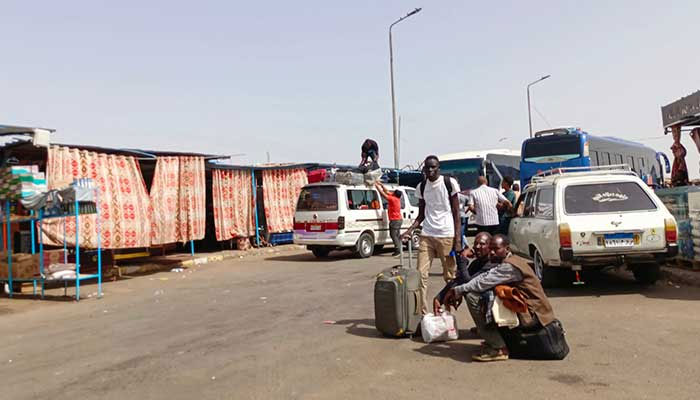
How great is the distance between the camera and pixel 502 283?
16.2ft

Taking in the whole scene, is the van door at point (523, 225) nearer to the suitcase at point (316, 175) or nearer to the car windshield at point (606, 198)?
the car windshield at point (606, 198)

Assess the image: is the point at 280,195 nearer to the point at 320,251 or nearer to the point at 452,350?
the point at 320,251

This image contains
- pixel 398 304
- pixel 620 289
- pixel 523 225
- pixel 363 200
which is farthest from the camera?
pixel 363 200

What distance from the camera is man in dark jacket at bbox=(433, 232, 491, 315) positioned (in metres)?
5.50

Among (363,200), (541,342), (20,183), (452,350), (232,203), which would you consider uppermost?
(20,183)

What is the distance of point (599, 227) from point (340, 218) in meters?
7.62

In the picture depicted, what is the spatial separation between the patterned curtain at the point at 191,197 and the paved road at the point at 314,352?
19.6ft

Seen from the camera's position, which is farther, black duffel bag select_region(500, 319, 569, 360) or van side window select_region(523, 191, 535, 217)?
van side window select_region(523, 191, 535, 217)

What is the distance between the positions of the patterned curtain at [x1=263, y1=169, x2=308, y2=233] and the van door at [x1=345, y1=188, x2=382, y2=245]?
515 cm

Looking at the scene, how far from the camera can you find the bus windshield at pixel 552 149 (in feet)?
65.8

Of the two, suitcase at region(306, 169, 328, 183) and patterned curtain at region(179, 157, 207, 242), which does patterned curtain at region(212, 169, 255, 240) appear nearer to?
patterned curtain at region(179, 157, 207, 242)

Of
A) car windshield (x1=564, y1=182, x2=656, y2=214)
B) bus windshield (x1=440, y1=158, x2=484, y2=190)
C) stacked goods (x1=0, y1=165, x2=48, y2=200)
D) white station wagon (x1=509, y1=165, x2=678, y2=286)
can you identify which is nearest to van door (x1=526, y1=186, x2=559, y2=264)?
white station wagon (x1=509, y1=165, x2=678, y2=286)

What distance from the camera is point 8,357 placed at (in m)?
6.20

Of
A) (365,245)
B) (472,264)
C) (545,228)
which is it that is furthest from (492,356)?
(365,245)
